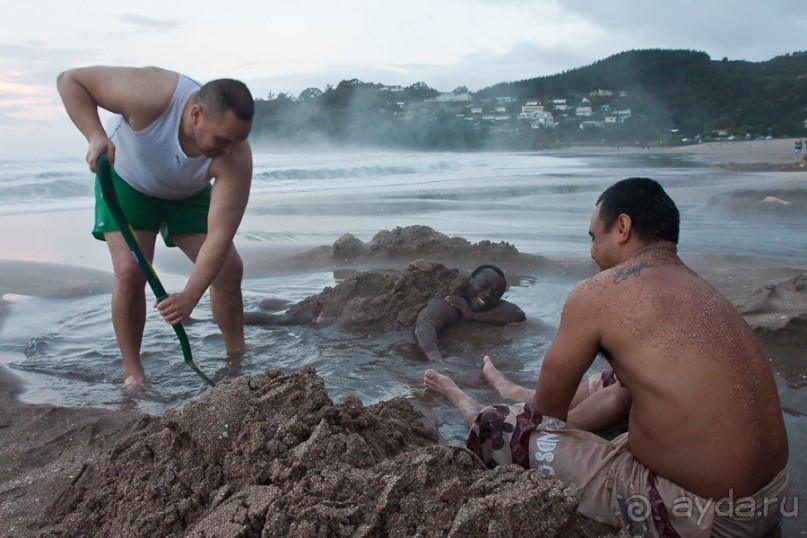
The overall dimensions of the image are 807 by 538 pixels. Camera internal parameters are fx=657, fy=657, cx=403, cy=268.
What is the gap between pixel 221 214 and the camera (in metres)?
3.23

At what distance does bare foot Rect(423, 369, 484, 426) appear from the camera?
286 cm

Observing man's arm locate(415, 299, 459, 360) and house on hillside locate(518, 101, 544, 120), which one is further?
house on hillside locate(518, 101, 544, 120)

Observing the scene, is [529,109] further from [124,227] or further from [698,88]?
[124,227]

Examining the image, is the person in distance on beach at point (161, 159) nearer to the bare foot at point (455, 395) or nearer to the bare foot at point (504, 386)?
the bare foot at point (455, 395)

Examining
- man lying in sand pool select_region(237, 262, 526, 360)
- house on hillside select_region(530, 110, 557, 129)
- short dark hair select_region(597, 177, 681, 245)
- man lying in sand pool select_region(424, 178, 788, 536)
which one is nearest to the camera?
man lying in sand pool select_region(424, 178, 788, 536)

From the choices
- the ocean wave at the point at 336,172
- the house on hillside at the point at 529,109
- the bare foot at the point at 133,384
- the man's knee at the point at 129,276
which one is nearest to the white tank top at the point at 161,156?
the man's knee at the point at 129,276

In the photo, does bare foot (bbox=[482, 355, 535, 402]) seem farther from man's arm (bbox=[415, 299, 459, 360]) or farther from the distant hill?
the distant hill

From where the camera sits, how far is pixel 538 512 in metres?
1.61

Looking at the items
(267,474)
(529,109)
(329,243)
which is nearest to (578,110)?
(529,109)

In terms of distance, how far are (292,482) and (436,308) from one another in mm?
2747

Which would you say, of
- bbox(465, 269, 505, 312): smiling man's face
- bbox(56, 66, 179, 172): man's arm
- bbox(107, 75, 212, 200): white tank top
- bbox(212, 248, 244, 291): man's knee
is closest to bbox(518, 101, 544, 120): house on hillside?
bbox(465, 269, 505, 312): smiling man's face

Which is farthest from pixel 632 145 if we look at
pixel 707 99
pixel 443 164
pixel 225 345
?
pixel 225 345

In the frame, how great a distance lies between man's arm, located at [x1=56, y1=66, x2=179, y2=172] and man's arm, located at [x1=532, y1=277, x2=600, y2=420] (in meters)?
2.30

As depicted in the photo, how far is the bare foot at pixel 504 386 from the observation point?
3182 mm
